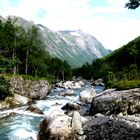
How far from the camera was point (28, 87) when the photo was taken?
6900cm

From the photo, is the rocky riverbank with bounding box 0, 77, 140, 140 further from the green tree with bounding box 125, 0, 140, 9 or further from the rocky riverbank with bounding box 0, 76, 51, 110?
the green tree with bounding box 125, 0, 140, 9

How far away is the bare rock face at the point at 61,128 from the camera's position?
2927 centimetres

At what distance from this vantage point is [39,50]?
111 metres

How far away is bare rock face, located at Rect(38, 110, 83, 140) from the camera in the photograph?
2927 centimetres

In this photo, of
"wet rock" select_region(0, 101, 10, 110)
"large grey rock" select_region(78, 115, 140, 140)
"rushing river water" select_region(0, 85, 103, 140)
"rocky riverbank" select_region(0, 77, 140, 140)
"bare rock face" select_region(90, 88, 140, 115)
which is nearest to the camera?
"large grey rock" select_region(78, 115, 140, 140)

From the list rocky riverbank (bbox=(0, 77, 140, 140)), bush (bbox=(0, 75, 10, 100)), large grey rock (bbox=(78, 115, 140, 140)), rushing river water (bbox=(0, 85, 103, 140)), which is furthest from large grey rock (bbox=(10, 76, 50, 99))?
large grey rock (bbox=(78, 115, 140, 140))

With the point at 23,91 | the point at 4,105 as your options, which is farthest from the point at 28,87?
the point at 4,105

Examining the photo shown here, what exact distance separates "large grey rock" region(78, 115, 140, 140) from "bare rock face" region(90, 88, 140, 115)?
594cm

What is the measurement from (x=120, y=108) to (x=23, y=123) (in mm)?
11528

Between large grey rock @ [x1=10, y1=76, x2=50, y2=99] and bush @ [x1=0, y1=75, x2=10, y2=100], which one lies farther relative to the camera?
large grey rock @ [x1=10, y1=76, x2=50, y2=99]

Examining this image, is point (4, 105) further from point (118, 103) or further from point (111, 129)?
point (111, 129)

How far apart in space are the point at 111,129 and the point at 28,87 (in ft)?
134

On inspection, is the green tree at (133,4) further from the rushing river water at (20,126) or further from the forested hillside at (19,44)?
the forested hillside at (19,44)

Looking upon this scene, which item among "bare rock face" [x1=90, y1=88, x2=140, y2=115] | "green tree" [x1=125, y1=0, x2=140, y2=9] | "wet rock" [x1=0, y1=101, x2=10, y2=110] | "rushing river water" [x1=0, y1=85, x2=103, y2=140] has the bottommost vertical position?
"rushing river water" [x1=0, y1=85, x2=103, y2=140]
